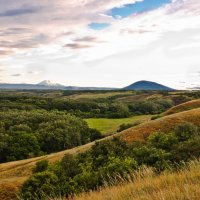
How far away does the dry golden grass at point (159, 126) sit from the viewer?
6481cm

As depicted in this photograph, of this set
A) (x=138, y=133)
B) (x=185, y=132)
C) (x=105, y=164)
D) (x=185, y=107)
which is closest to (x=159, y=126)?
(x=138, y=133)

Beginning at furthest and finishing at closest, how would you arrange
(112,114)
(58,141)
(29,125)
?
(112,114) → (29,125) → (58,141)

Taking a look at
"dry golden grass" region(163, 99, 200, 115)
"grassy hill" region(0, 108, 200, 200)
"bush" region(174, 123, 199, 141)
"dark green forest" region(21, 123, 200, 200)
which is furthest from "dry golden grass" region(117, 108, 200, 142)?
"dry golden grass" region(163, 99, 200, 115)

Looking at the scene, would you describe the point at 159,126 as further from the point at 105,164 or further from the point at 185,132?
the point at 105,164

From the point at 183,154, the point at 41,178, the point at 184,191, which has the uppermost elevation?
the point at 184,191

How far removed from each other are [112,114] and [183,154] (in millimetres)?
158816

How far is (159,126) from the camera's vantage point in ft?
221

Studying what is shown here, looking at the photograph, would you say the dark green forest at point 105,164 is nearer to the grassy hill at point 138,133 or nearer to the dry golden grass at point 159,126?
the dry golden grass at point 159,126

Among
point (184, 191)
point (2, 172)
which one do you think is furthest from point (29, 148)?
point (184, 191)

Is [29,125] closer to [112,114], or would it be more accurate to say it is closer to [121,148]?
[112,114]

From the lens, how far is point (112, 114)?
186750 mm

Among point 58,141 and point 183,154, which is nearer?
point 183,154

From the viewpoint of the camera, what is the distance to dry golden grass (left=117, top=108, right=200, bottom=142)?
2552 inches

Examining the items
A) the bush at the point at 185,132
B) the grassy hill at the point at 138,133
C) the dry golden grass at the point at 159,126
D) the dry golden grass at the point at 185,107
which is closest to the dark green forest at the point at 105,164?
the bush at the point at 185,132
